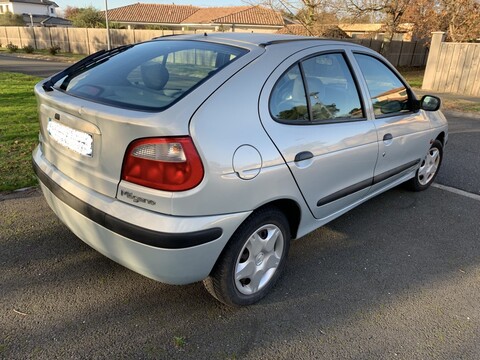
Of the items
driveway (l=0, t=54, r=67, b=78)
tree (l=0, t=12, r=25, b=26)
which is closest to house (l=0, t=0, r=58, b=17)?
tree (l=0, t=12, r=25, b=26)

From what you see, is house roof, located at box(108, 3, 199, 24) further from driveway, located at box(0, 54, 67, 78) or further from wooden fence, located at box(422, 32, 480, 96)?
wooden fence, located at box(422, 32, 480, 96)

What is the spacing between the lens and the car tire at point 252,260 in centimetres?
227

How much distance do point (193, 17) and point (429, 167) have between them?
5197 centimetres

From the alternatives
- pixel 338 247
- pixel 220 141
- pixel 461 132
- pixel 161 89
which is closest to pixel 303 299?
pixel 338 247

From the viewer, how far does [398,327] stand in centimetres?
242

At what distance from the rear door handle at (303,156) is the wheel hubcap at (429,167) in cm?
242

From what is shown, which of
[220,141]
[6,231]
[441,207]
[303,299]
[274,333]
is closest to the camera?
[220,141]

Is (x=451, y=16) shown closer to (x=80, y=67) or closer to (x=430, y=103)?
(x=430, y=103)

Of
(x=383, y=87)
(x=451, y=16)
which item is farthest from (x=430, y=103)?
(x=451, y=16)

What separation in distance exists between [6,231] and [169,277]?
76.4 inches

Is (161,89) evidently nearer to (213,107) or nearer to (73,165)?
(213,107)

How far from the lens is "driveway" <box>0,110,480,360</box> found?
2.20m

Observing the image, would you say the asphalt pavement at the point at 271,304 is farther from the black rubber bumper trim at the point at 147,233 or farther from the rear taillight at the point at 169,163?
the rear taillight at the point at 169,163

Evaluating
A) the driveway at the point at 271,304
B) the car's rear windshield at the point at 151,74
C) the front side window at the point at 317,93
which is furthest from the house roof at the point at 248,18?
the driveway at the point at 271,304
